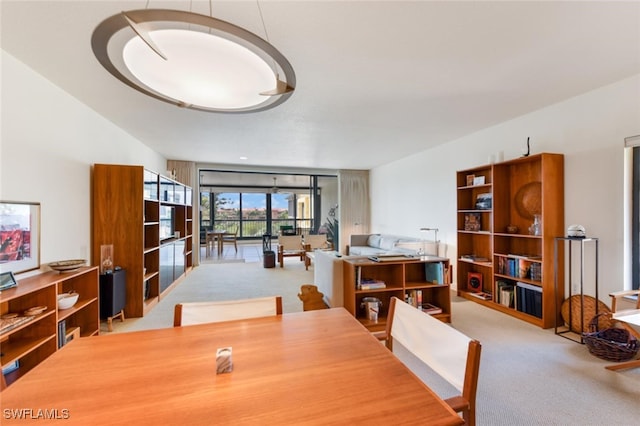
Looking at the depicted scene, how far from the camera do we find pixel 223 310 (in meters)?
1.48

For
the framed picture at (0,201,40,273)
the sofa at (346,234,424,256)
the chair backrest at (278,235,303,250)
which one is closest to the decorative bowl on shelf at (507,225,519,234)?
the sofa at (346,234,424,256)

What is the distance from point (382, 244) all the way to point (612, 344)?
13.0ft

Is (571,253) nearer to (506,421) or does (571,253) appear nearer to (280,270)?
(506,421)

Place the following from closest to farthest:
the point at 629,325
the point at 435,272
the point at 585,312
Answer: the point at 629,325, the point at 585,312, the point at 435,272

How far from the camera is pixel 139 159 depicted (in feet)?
14.7

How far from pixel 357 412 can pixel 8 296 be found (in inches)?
90.1

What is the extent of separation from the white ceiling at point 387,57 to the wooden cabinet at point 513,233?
2.45 feet

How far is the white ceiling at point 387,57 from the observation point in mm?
1639

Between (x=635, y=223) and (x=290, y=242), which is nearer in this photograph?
(x=635, y=223)

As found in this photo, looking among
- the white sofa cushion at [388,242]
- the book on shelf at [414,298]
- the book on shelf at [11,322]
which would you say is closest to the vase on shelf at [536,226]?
the book on shelf at [414,298]

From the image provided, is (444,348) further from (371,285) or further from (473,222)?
(473,222)

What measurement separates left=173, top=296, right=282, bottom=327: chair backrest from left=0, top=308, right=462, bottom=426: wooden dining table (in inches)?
7.7

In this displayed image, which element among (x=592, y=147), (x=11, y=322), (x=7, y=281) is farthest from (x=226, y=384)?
(x=592, y=147)

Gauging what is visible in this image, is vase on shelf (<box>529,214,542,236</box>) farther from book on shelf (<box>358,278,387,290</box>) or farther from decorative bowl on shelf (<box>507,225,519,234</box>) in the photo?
book on shelf (<box>358,278,387,290</box>)
